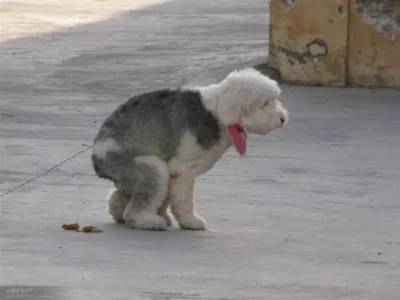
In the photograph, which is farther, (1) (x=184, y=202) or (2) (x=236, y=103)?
(1) (x=184, y=202)

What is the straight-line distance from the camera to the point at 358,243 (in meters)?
9.10

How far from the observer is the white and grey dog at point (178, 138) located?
9203 mm

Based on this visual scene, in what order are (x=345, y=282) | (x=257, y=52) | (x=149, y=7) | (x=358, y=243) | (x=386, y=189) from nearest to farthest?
(x=345, y=282)
(x=358, y=243)
(x=386, y=189)
(x=257, y=52)
(x=149, y=7)

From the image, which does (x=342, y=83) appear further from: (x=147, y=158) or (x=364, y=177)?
(x=147, y=158)

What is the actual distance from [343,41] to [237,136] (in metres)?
7.51

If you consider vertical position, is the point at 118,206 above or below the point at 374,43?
above

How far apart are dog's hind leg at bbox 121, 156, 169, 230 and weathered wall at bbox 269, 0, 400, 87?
7.50 metres

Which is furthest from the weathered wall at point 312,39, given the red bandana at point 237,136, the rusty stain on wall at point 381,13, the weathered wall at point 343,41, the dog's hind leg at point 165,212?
the red bandana at point 237,136

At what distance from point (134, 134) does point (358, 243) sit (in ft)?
5.23


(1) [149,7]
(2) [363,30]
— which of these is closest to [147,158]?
(2) [363,30]

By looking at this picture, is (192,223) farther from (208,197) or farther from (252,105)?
(208,197)

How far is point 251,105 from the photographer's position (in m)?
9.19

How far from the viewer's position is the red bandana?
30.1 ft

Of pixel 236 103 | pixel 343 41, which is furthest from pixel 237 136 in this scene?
pixel 343 41
